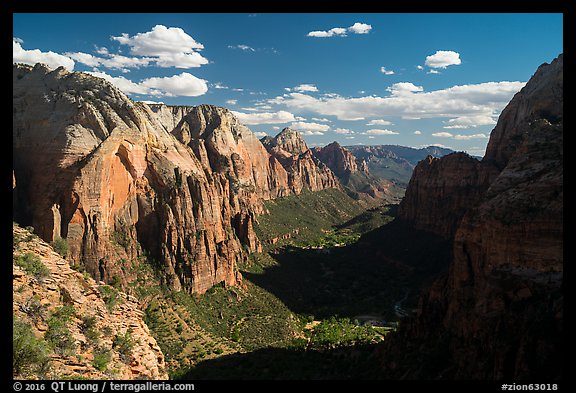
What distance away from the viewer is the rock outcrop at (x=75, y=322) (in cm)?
1655

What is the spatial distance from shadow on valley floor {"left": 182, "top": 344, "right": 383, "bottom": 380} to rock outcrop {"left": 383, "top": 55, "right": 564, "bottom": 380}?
468 cm

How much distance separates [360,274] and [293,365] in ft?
216

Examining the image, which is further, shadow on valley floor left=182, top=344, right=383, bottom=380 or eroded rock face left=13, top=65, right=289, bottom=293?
eroded rock face left=13, top=65, right=289, bottom=293

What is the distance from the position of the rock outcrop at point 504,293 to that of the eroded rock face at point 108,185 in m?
41.0

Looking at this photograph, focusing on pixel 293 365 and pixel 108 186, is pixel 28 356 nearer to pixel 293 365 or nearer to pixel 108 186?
pixel 293 365

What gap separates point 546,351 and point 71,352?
27.5 metres

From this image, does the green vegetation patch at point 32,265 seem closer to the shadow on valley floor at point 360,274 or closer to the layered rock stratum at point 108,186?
the layered rock stratum at point 108,186

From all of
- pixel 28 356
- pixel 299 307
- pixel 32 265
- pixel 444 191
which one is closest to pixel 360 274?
pixel 299 307

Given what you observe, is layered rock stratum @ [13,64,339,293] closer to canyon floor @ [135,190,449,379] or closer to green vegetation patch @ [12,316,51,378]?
canyon floor @ [135,190,449,379]

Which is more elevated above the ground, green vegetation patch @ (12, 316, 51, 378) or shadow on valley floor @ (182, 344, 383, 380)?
green vegetation patch @ (12, 316, 51, 378)

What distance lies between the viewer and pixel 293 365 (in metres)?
47.8

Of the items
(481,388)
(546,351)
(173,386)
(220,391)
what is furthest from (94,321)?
(546,351)

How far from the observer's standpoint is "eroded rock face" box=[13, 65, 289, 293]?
167 feet

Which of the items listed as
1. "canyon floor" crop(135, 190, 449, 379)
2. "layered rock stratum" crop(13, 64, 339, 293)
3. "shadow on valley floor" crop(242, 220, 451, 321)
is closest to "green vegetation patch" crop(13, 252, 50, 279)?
"canyon floor" crop(135, 190, 449, 379)
